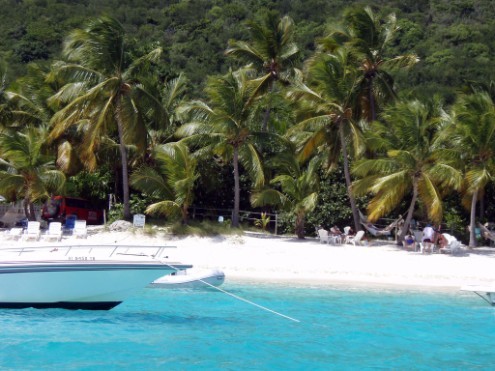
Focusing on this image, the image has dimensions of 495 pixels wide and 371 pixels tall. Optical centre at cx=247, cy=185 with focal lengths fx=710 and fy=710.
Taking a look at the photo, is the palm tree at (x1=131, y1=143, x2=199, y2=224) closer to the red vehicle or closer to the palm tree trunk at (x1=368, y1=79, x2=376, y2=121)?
the red vehicle

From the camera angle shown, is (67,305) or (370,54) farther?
(370,54)

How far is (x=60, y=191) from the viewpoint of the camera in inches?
1019

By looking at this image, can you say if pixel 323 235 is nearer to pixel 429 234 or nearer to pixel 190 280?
pixel 429 234

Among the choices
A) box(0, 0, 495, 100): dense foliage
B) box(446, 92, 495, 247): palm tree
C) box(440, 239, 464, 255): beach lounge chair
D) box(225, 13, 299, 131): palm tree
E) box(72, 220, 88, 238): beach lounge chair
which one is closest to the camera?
box(440, 239, 464, 255): beach lounge chair

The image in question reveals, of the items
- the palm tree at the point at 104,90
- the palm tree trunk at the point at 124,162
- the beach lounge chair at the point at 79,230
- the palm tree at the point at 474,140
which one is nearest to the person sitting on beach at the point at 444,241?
the palm tree at the point at 474,140

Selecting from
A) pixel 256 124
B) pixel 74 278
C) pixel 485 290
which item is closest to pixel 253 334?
pixel 74 278

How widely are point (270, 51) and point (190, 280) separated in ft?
49.2

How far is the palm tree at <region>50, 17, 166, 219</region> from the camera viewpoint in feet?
82.6

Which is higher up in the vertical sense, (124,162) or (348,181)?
(124,162)

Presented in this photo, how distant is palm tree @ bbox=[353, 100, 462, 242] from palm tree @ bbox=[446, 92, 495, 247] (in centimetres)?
64

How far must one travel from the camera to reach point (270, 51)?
29375 millimetres

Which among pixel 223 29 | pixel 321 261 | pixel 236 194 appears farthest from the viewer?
pixel 223 29

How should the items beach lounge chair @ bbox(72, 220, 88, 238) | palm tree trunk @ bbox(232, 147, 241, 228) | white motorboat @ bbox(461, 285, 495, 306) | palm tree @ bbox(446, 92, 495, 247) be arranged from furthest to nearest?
palm tree trunk @ bbox(232, 147, 241, 228) < beach lounge chair @ bbox(72, 220, 88, 238) < palm tree @ bbox(446, 92, 495, 247) < white motorboat @ bbox(461, 285, 495, 306)

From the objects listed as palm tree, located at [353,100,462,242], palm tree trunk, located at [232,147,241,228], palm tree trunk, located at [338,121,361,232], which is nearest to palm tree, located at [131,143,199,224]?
palm tree trunk, located at [232,147,241,228]
